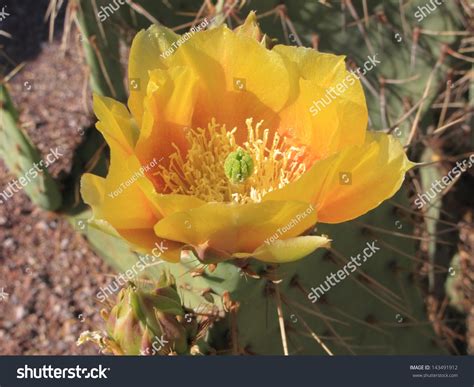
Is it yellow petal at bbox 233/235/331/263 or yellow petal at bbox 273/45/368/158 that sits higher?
yellow petal at bbox 273/45/368/158

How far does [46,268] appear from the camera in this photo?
204 cm

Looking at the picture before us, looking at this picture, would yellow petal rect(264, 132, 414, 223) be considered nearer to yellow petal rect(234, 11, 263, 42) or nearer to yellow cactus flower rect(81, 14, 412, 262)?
yellow cactus flower rect(81, 14, 412, 262)

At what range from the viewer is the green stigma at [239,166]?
901 mm

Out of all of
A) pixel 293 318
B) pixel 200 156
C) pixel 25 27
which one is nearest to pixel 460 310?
pixel 293 318

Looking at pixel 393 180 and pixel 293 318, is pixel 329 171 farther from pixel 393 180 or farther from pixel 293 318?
pixel 293 318

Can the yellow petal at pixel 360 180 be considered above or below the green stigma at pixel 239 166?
below

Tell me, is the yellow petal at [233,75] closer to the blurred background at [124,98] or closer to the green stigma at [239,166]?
the green stigma at [239,166]

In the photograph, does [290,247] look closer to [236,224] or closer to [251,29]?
[236,224]

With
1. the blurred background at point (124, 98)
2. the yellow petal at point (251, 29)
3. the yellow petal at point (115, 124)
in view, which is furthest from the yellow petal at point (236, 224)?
the blurred background at point (124, 98)

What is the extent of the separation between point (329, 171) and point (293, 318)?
47 centimetres

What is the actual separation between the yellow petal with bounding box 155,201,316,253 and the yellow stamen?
176mm

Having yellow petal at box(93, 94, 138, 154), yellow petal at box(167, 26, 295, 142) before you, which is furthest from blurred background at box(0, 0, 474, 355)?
yellow petal at box(93, 94, 138, 154)

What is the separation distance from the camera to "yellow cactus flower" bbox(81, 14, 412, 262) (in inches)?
30.5

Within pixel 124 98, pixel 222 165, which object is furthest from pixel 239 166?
pixel 124 98
